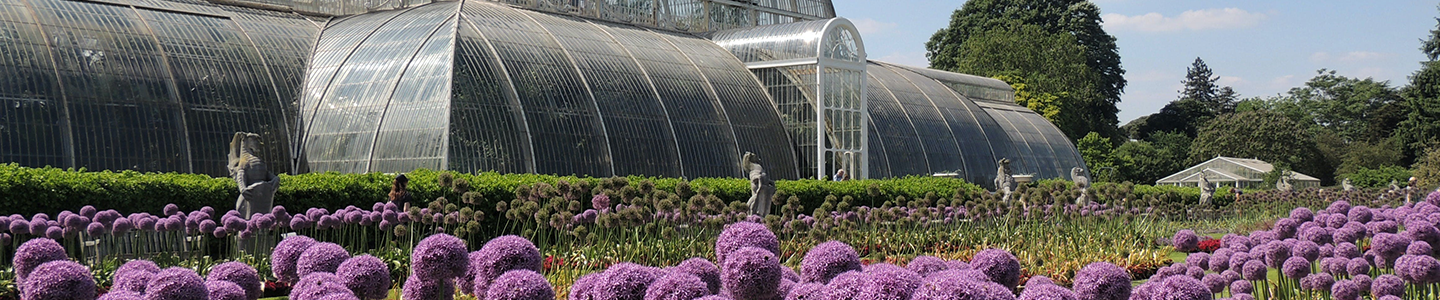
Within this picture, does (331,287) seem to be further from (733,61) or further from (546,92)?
(733,61)

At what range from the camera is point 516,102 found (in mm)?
26828

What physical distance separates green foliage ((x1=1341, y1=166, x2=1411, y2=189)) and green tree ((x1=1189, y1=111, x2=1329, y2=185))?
707cm

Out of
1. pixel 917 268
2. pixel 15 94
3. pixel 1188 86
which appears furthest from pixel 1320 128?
pixel 917 268

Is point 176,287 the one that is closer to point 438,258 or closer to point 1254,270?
point 438,258

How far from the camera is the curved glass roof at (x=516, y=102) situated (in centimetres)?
2602

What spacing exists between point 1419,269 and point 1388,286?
12.5 inches

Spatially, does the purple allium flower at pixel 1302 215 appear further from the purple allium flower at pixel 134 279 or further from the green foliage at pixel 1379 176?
the green foliage at pixel 1379 176

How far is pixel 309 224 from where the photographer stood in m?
12.9

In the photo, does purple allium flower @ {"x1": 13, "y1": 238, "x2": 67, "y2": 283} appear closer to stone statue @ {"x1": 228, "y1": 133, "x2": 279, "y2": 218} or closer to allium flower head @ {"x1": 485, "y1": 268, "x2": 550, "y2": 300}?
allium flower head @ {"x1": 485, "y1": 268, "x2": 550, "y2": 300}

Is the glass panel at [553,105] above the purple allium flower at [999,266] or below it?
above

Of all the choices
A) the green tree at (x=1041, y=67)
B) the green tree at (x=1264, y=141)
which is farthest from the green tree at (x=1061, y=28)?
the green tree at (x=1264, y=141)

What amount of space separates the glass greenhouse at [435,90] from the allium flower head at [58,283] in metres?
19.4

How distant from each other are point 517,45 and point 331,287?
971 inches

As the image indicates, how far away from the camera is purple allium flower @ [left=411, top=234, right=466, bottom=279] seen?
17.1 feet
